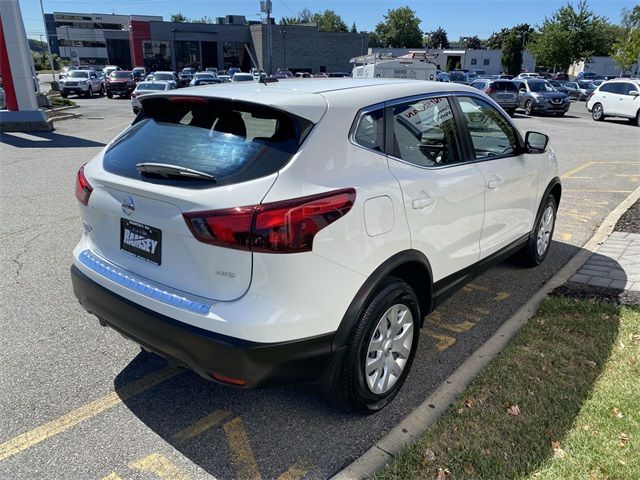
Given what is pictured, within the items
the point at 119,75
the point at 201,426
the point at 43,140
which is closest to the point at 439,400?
the point at 201,426

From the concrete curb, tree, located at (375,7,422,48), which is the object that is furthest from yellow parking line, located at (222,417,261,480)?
tree, located at (375,7,422,48)

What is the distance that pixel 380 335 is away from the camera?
2.85 m

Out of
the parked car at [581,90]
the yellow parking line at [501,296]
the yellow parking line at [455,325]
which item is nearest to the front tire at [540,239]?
the yellow parking line at [501,296]

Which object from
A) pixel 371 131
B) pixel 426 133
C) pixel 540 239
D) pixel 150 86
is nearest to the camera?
pixel 371 131

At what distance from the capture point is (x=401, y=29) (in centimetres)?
12550

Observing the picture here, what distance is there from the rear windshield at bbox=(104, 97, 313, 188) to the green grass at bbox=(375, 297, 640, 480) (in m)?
1.60

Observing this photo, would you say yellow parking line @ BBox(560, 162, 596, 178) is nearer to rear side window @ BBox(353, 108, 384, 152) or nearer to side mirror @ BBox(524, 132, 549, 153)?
side mirror @ BBox(524, 132, 549, 153)

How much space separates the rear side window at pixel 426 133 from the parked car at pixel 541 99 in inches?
897

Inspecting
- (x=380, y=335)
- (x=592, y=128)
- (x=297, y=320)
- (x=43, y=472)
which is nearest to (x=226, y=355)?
(x=297, y=320)

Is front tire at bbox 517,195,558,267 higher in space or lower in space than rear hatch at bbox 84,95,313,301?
lower

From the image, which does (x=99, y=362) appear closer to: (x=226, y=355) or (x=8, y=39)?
(x=226, y=355)

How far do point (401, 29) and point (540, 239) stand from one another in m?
132

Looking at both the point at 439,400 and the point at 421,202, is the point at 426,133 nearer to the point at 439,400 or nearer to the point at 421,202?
the point at 421,202

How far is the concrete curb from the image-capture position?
2.53m
